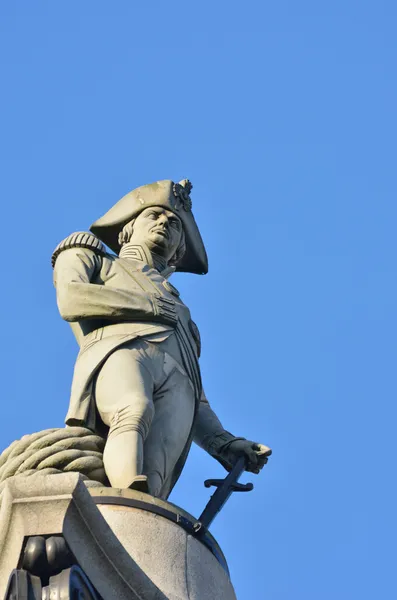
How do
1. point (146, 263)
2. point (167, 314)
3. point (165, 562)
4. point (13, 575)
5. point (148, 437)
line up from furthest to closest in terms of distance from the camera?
1. point (146, 263)
2. point (167, 314)
3. point (148, 437)
4. point (165, 562)
5. point (13, 575)

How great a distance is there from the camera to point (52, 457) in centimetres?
1105

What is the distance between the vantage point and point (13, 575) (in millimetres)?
8656

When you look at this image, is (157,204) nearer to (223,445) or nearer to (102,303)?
(102,303)

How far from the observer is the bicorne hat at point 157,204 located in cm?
1406

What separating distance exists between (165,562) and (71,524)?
1393 mm

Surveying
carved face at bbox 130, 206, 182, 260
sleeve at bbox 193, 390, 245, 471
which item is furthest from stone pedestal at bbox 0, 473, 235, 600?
carved face at bbox 130, 206, 182, 260

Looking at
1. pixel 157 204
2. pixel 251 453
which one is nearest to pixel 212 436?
pixel 251 453

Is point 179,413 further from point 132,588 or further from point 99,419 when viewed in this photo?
point 132,588

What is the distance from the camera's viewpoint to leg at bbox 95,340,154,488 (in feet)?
36.1

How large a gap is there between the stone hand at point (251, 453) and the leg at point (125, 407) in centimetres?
120

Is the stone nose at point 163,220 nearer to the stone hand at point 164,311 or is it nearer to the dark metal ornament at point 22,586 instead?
the stone hand at point 164,311

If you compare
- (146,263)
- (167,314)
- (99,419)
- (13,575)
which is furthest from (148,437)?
(13,575)

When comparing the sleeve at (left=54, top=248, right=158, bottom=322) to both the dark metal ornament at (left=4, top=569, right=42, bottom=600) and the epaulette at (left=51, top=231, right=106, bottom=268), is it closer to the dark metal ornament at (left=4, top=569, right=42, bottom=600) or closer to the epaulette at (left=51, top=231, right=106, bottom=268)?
the epaulette at (left=51, top=231, right=106, bottom=268)

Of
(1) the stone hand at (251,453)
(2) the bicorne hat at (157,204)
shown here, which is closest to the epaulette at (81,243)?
(2) the bicorne hat at (157,204)
